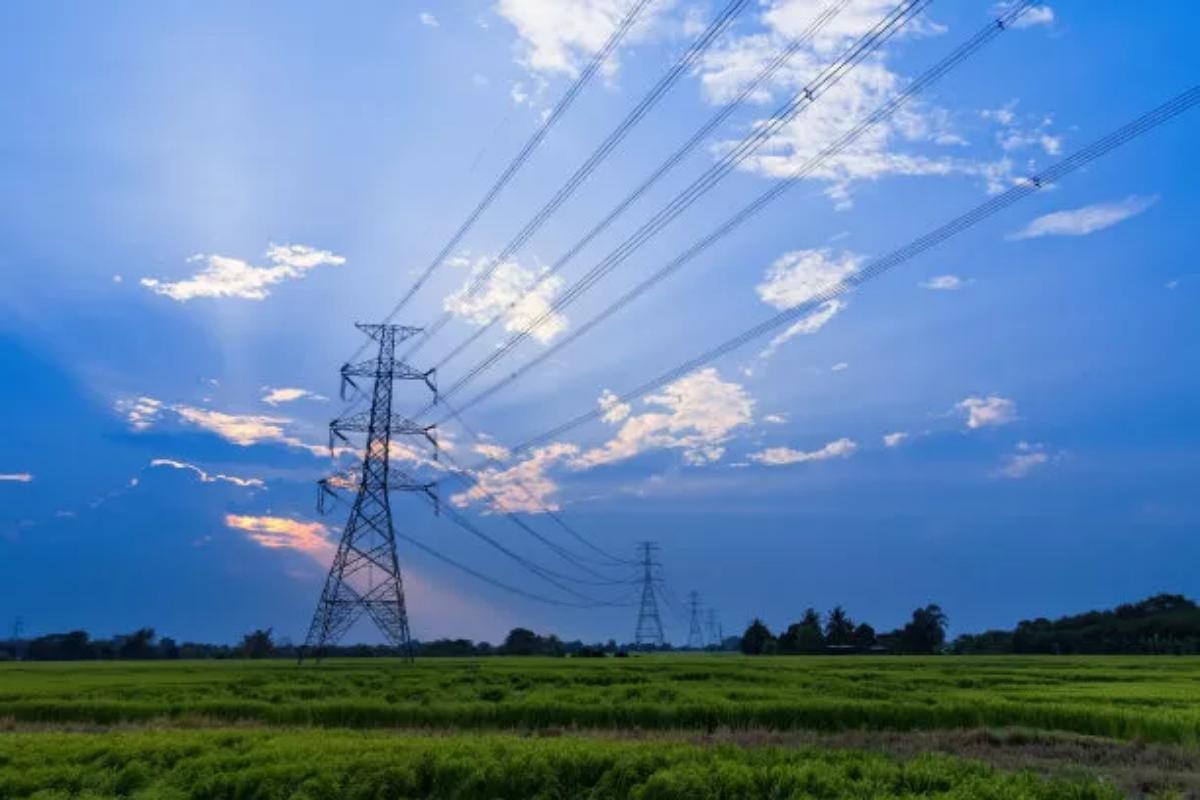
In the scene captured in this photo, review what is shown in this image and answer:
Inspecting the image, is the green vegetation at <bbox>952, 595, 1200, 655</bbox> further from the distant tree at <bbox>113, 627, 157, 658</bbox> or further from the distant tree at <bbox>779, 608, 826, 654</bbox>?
the distant tree at <bbox>113, 627, 157, 658</bbox>

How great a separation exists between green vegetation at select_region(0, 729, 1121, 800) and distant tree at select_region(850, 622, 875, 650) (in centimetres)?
13567

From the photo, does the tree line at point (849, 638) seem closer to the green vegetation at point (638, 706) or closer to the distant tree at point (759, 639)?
the distant tree at point (759, 639)

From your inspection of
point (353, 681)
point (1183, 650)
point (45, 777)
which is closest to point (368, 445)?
point (353, 681)

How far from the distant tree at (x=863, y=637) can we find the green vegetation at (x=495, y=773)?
136 meters

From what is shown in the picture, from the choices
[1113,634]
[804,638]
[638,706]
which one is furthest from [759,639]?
[638,706]

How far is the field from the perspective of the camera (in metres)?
19.6

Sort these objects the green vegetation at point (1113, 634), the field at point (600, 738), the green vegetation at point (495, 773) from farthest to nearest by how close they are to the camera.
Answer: the green vegetation at point (1113, 634) < the field at point (600, 738) < the green vegetation at point (495, 773)

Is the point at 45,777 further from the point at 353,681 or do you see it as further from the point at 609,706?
the point at 353,681

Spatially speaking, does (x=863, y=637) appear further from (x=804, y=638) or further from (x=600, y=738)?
(x=600, y=738)

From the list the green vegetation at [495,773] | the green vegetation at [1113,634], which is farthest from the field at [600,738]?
the green vegetation at [1113,634]

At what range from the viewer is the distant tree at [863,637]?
486 feet

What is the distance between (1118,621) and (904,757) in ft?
500

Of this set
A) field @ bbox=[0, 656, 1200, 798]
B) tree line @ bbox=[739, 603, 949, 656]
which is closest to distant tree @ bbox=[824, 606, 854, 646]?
tree line @ bbox=[739, 603, 949, 656]

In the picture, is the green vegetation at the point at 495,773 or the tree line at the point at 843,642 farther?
the tree line at the point at 843,642
